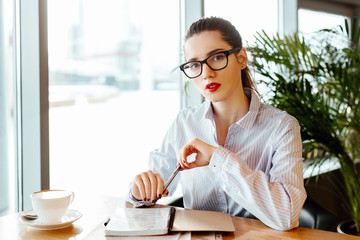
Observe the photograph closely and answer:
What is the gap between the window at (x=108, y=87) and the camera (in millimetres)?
2031

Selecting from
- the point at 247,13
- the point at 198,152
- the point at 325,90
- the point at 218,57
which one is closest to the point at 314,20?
the point at 247,13

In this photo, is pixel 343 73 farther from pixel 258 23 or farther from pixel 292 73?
pixel 258 23

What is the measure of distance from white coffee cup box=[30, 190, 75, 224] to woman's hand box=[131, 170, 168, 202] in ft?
0.82

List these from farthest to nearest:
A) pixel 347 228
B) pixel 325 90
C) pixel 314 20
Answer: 1. pixel 314 20
2. pixel 347 228
3. pixel 325 90

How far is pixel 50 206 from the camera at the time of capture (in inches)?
42.7

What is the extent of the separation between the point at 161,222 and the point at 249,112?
23.5 inches

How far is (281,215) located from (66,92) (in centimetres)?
141

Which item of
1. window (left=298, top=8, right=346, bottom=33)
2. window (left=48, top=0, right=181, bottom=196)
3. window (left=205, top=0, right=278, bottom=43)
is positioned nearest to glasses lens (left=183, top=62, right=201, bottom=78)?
window (left=48, top=0, right=181, bottom=196)

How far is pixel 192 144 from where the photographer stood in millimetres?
1300

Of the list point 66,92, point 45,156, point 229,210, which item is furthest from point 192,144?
point 66,92

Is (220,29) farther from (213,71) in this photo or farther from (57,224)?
(57,224)

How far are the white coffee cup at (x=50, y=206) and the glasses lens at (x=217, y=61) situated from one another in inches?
26.9

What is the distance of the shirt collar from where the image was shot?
144 centimetres

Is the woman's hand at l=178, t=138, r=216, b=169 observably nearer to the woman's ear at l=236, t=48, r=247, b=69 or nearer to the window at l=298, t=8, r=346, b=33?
the woman's ear at l=236, t=48, r=247, b=69
